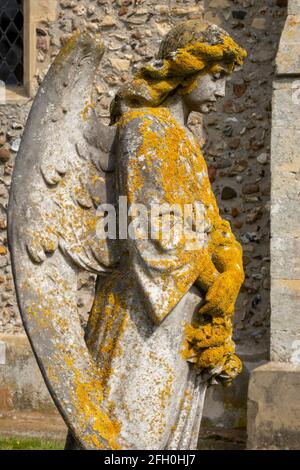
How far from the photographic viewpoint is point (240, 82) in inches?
336

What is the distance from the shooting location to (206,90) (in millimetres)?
4062

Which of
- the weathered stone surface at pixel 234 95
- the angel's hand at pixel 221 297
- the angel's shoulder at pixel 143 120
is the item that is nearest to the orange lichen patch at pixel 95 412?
the angel's hand at pixel 221 297

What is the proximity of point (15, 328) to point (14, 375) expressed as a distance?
0.40 metres

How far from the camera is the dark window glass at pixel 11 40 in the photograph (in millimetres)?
9312

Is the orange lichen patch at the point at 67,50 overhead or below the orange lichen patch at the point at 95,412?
overhead

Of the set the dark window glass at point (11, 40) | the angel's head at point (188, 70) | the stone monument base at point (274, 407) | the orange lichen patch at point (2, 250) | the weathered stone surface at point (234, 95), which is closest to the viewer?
the angel's head at point (188, 70)

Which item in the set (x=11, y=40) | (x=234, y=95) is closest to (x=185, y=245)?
(x=234, y=95)

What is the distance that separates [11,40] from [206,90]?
565cm

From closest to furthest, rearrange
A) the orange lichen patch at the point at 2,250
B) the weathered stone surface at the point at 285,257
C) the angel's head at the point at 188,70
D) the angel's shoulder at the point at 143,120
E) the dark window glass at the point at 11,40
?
1. the angel's shoulder at the point at 143,120
2. the angel's head at the point at 188,70
3. the weathered stone surface at the point at 285,257
4. the orange lichen patch at the point at 2,250
5. the dark window glass at the point at 11,40

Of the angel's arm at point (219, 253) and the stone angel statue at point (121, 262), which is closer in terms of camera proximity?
the stone angel statue at point (121, 262)

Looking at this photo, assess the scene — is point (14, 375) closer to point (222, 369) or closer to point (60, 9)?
point (60, 9)

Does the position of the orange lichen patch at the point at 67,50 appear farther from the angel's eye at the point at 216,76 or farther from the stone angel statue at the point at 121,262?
the angel's eye at the point at 216,76

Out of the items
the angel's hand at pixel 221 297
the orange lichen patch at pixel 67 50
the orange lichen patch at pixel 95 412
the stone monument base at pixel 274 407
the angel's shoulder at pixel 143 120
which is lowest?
the stone monument base at pixel 274 407

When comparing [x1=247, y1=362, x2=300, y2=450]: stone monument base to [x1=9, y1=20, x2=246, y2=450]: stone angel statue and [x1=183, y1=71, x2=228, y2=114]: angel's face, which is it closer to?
[x1=9, y1=20, x2=246, y2=450]: stone angel statue
